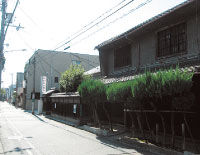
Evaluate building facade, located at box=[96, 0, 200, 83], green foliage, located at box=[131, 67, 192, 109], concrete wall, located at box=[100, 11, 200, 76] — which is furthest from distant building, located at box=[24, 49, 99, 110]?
green foliage, located at box=[131, 67, 192, 109]

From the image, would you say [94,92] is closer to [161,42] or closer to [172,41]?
[161,42]

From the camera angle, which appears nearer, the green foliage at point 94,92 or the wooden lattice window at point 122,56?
the green foliage at point 94,92

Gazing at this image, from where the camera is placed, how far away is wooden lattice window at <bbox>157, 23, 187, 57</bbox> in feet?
38.2

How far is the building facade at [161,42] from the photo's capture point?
35.7 ft

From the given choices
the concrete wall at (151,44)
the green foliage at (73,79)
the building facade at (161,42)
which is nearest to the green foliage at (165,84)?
the building facade at (161,42)

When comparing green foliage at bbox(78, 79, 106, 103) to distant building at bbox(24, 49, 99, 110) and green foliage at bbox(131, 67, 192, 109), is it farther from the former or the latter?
distant building at bbox(24, 49, 99, 110)

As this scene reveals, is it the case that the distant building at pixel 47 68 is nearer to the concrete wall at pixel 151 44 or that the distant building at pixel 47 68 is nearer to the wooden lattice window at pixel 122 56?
the wooden lattice window at pixel 122 56

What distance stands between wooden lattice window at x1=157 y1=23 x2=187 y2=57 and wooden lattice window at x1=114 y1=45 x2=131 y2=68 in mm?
3215

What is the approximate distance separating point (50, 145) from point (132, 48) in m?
8.94

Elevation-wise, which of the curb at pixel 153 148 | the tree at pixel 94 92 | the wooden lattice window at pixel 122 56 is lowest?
the curb at pixel 153 148

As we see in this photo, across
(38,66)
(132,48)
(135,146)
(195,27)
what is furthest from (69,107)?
(38,66)

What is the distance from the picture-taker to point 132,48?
614 inches

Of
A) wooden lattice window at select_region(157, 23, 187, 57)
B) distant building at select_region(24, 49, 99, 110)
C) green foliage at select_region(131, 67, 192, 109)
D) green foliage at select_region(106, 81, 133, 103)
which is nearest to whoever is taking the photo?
green foliage at select_region(131, 67, 192, 109)

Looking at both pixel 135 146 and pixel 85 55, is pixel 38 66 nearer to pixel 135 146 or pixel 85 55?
pixel 85 55
